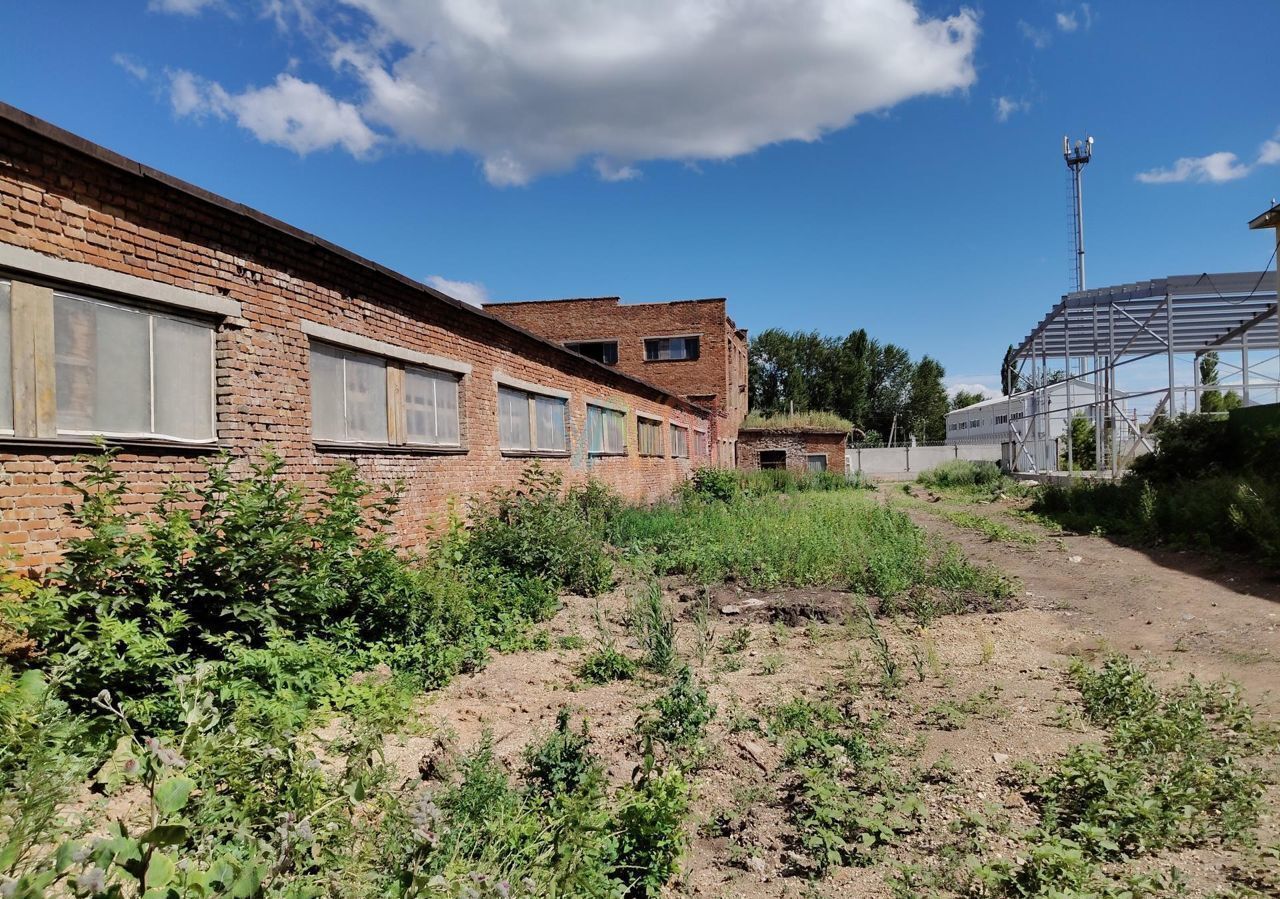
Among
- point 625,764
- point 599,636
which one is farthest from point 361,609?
point 625,764

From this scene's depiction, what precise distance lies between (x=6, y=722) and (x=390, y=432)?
547cm

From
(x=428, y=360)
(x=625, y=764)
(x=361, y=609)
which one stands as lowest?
(x=625, y=764)

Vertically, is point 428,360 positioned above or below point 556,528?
above

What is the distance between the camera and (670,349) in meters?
31.1

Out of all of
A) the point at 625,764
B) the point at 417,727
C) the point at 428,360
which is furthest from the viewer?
the point at 428,360

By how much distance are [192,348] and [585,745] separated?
15.3 ft

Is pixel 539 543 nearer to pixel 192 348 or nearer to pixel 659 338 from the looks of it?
pixel 192 348

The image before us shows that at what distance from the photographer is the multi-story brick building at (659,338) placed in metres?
30.5

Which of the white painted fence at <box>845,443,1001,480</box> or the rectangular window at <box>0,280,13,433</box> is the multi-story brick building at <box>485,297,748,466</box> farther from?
the rectangular window at <box>0,280,13,433</box>

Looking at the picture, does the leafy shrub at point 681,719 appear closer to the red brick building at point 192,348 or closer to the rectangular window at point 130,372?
the red brick building at point 192,348

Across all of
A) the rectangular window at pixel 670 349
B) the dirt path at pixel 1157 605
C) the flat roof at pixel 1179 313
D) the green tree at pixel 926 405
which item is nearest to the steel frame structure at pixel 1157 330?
the flat roof at pixel 1179 313

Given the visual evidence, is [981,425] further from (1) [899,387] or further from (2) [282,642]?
(2) [282,642]

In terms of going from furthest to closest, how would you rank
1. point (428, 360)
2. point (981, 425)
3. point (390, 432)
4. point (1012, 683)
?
point (981, 425) < point (428, 360) < point (390, 432) < point (1012, 683)

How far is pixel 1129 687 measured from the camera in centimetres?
486
